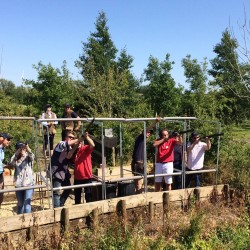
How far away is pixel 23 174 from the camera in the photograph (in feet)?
21.2

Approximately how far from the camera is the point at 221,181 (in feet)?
30.6

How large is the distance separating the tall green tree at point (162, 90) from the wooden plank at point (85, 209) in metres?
14.9

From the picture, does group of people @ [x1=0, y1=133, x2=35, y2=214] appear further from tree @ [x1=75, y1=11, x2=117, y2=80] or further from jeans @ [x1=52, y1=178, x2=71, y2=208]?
tree @ [x1=75, y1=11, x2=117, y2=80]

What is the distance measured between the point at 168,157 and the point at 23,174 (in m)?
3.28

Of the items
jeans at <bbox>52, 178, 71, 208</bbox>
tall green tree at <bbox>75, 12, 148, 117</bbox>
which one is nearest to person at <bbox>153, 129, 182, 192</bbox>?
jeans at <bbox>52, 178, 71, 208</bbox>

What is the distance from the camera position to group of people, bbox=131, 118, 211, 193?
7785mm

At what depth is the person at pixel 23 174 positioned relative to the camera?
6.41 m

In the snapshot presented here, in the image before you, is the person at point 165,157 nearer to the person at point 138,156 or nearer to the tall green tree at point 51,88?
the person at point 138,156

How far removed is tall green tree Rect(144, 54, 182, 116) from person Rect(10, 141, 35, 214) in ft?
54.3

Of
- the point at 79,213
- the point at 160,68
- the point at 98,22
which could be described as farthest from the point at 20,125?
the point at 98,22

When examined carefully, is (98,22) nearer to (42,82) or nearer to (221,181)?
(42,82)

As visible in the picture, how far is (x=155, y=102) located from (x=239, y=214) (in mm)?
17303

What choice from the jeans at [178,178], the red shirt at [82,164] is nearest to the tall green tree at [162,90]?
the jeans at [178,178]

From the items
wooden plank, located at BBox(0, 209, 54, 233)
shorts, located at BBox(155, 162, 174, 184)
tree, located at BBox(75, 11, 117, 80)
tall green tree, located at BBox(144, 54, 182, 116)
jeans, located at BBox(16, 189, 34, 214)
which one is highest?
tree, located at BBox(75, 11, 117, 80)
